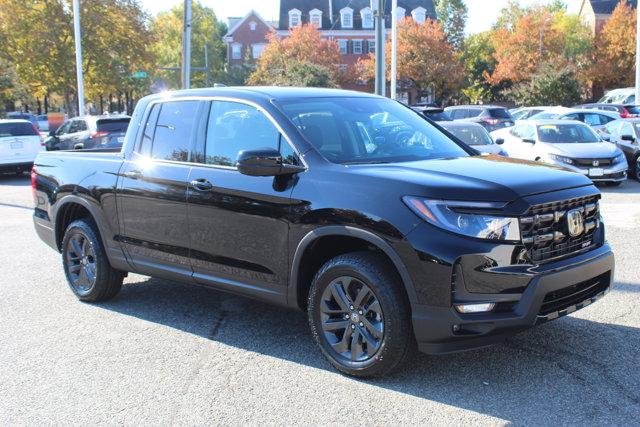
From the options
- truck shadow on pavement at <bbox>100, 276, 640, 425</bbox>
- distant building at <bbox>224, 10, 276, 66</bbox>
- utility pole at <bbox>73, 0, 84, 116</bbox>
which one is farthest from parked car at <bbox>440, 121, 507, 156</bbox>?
distant building at <bbox>224, 10, 276, 66</bbox>

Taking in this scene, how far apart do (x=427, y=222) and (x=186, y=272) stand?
7.24ft

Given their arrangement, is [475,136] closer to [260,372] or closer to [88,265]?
[88,265]

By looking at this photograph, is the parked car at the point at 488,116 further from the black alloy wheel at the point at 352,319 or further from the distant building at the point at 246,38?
the distant building at the point at 246,38

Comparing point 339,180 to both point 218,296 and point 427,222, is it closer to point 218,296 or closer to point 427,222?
point 427,222

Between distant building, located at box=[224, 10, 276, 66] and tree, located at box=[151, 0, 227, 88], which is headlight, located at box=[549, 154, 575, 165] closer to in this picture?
tree, located at box=[151, 0, 227, 88]

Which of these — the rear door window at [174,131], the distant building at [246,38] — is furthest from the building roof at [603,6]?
the rear door window at [174,131]

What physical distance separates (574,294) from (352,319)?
54.2 inches

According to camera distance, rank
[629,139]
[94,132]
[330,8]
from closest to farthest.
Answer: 1. [629,139]
2. [94,132]
3. [330,8]

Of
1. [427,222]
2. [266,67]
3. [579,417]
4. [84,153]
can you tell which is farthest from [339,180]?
[266,67]

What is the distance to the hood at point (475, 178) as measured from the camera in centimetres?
380

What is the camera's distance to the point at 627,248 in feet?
26.0

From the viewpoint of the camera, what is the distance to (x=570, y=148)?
46.9 feet

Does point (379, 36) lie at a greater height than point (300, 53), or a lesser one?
lesser

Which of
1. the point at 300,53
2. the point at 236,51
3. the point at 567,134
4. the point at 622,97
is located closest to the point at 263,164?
the point at 567,134
